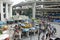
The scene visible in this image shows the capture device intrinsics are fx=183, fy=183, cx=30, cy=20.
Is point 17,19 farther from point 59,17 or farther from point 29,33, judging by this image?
point 59,17

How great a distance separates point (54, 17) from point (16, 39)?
98.8ft

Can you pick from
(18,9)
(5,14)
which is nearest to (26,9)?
(18,9)

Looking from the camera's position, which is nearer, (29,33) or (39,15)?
(29,33)

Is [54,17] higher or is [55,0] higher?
[55,0]

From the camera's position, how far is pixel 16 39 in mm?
10633

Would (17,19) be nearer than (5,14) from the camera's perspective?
Yes

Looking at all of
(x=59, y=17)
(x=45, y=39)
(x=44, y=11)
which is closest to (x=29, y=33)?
(x=45, y=39)

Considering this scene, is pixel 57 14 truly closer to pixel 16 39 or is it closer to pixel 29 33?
pixel 29 33

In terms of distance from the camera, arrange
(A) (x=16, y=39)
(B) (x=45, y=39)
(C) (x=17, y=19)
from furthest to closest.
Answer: (C) (x=17, y=19), (A) (x=16, y=39), (B) (x=45, y=39)

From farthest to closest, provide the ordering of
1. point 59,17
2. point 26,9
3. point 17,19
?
point 26,9 → point 59,17 → point 17,19

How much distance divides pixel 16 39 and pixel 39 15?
3233 cm


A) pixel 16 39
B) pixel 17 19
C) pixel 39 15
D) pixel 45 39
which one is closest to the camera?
pixel 45 39

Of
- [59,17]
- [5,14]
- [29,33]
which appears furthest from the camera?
[59,17]

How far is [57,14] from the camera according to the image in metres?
41.9
